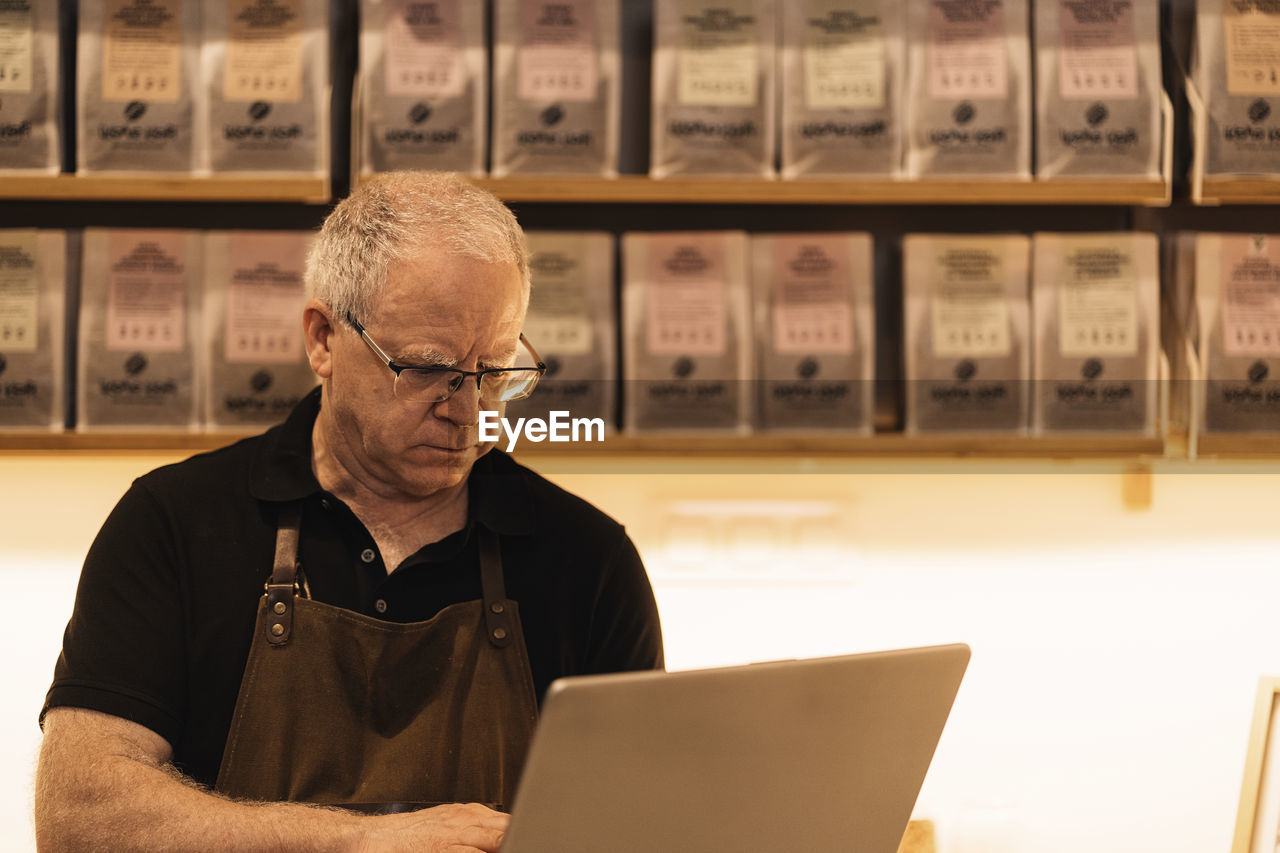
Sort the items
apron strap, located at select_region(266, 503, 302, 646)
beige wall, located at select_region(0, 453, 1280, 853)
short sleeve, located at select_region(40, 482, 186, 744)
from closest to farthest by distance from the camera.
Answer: short sleeve, located at select_region(40, 482, 186, 744) < apron strap, located at select_region(266, 503, 302, 646) < beige wall, located at select_region(0, 453, 1280, 853)

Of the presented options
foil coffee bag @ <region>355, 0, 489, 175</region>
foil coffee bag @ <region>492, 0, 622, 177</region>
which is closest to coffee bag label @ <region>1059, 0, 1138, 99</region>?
foil coffee bag @ <region>492, 0, 622, 177</region>

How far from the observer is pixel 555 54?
2000mm

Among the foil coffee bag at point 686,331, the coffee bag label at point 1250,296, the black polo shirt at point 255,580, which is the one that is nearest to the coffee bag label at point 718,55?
the foil coffee bag at point 686,331

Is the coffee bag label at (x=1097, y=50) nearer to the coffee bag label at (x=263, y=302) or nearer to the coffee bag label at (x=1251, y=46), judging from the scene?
the coffee bag label at (x=1251, y=46)

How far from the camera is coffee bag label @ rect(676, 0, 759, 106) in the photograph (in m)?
2.00

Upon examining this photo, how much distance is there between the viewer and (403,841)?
45.9 inches

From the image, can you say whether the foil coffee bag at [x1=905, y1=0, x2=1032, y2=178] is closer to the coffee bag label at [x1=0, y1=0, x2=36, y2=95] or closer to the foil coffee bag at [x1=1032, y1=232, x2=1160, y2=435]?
the foil coffee bag at [x1=1032, y1=232, x2=1160, y2=435]

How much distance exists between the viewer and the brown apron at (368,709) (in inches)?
55.1

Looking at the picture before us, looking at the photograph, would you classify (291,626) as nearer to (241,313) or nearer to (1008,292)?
(241,313)

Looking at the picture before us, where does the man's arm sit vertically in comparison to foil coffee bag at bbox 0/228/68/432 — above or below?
below

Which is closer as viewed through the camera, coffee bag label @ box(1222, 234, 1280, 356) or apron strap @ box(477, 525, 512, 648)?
apron strap @ box(477, 525, 512, 648)

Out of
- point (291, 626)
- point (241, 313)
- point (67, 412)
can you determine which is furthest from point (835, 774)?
point (67, 412)

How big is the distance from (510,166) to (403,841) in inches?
46.1

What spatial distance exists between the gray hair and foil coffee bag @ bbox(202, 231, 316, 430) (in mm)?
536
